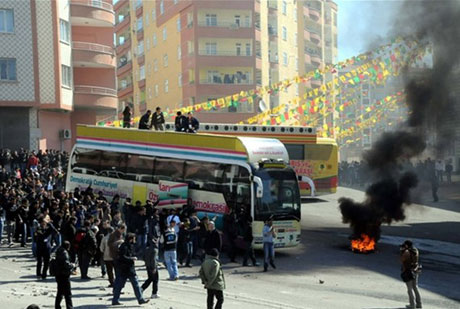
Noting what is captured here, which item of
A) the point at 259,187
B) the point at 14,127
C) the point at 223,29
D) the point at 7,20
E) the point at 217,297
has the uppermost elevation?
the point at 223,29

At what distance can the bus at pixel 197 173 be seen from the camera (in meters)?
21.4

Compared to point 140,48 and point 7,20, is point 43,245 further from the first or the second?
point 140,48

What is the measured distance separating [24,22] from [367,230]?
962 inches

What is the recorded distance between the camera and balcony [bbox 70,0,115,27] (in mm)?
43594

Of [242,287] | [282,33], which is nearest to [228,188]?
[242,287]

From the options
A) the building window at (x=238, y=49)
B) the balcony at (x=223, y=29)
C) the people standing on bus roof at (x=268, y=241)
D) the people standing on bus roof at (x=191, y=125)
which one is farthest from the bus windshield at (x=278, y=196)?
the building window at (x=238, y=49)

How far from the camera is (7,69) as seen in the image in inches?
1518

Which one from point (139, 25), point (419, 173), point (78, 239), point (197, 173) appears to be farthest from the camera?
point (139, 25)

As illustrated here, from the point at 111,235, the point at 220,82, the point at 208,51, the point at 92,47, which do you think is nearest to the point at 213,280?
the point at 111,235

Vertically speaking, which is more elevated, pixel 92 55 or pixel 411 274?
pixel 92 55

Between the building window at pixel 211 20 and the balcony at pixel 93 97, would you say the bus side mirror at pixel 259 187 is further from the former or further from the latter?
the building window at pixel 211 20

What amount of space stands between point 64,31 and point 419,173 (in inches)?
885

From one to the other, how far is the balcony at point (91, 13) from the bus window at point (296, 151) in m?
17.1

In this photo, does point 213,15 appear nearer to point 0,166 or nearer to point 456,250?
point 0,166
